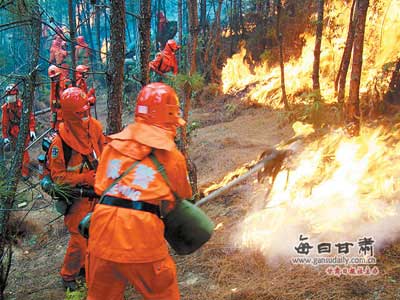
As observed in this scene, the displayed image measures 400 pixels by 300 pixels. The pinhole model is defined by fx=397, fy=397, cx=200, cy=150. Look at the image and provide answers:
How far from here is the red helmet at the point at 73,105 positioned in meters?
4.57

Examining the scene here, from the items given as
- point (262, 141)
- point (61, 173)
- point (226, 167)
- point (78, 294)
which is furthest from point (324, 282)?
point (262, 141)

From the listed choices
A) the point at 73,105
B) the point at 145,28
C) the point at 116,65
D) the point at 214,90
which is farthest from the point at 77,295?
the point at 214,90

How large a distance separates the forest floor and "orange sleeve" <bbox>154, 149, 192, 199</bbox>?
1.52 meters

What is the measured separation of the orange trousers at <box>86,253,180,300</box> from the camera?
2.89 m

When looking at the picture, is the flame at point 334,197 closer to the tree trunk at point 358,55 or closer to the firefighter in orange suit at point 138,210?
the tree trunk at point 358,55

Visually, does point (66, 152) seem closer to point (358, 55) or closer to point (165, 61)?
point (358, 55)

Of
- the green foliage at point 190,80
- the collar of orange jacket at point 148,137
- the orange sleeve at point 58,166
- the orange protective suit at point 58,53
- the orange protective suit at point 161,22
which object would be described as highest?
the orange protective suit at point 161,22

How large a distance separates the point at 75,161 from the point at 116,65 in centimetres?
122

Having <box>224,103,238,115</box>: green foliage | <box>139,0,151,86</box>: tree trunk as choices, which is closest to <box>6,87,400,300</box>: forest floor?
<box>139,0,151,86</box>: tree trunk

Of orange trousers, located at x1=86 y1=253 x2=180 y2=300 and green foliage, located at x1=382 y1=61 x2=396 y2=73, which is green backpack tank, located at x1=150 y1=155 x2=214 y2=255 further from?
green foliage, located at x1=382 y1=61 x2=396 y2=73

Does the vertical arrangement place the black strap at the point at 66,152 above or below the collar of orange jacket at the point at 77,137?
below

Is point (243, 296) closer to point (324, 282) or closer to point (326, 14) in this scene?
point (324, 282)

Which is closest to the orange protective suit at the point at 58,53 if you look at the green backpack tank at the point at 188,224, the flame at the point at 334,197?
the flame at the point at 334,197

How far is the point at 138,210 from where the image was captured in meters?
2.83
